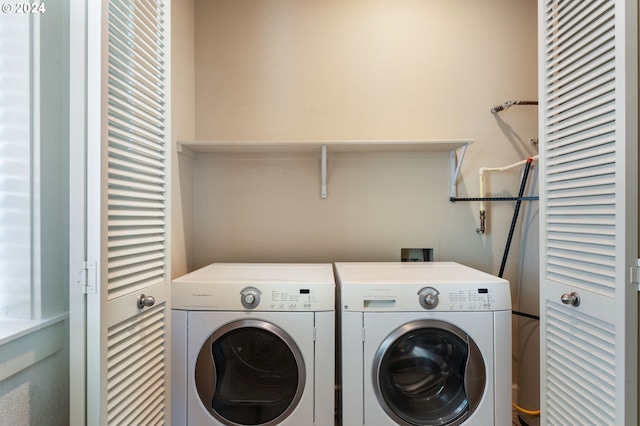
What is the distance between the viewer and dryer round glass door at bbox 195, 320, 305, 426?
1.39 metres

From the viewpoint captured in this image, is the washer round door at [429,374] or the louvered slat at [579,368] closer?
the louvered slat at [579,368]

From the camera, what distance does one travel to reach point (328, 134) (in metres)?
2.04

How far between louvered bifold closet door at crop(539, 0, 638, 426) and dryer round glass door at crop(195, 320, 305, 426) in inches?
41.2

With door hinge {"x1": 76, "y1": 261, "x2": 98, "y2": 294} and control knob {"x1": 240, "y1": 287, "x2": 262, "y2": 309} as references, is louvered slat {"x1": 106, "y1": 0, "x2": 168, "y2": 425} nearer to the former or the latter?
door hinge {"x1": 76, "y1": 261, "x2": 98, "y2": 294}

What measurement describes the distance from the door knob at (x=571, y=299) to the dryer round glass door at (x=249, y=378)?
1066 mm

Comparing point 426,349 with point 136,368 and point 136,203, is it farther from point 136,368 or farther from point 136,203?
point 136,203

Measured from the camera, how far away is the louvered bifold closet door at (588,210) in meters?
0.89

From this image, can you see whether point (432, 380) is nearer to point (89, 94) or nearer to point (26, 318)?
point (26, 318)

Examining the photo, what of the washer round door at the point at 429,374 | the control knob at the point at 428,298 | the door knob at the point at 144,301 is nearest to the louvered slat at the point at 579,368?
the washer round door at the point at 429,374

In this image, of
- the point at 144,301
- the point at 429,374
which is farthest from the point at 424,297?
the point at 144,301

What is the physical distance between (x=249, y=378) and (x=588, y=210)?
1.46 metres

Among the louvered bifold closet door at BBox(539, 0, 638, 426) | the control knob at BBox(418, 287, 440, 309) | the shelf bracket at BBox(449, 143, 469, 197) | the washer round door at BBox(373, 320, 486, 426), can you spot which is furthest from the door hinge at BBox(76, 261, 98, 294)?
the shelf bracket at BBox(449, 143, 469, 197)

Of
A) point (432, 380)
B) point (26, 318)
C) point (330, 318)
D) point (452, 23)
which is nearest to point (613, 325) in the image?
point (432, 380)

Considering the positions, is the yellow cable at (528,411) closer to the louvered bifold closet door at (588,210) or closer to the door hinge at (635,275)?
the louvered bifold closet door at (588,210)
